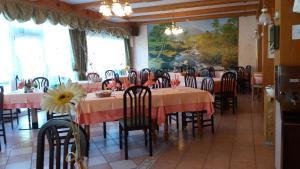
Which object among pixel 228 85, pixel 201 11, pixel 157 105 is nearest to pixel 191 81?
pixel 228 85

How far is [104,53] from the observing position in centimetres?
974

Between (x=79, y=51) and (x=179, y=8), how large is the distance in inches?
121

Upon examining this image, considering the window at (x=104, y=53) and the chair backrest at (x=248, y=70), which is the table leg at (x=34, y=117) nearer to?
the window at (x=104, y=53)

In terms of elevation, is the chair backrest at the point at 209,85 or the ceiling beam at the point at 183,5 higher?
the ceiling beam at the point at 183,5

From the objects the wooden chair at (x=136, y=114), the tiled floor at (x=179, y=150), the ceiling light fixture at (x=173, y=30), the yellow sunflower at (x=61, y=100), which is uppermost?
the ceiling light fixture at (x=173, y=30)

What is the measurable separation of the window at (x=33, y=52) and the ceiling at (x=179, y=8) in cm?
90

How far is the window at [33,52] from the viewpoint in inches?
239

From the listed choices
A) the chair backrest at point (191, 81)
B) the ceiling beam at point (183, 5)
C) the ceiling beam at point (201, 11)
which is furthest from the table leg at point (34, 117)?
the ceiling beam at point (201, 11)

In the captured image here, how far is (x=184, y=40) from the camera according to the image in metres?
10.5

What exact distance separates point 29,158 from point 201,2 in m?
5.71

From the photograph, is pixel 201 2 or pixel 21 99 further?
pixel 201 2

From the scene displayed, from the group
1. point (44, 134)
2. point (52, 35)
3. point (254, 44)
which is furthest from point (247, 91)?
point (44, 134)

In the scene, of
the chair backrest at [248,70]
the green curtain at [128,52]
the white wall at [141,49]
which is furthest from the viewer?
the white wall at [141,49]

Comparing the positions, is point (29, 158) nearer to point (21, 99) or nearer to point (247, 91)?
point (21, 99)
